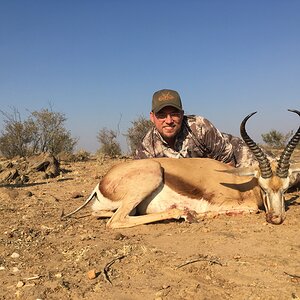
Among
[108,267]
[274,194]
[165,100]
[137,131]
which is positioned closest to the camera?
[108,267]

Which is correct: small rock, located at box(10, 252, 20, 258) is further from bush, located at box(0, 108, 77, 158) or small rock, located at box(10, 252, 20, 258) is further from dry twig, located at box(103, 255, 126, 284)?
bush, located at box(0, 108, 77, 158)

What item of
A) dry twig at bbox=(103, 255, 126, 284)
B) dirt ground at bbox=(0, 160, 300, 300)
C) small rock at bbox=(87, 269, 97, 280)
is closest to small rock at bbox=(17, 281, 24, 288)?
dirt ground at bbox=(0, 160, 300, 300)

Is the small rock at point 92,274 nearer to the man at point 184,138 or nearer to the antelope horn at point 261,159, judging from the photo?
the antelope horn at point 261,159

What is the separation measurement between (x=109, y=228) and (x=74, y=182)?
4.32 metres

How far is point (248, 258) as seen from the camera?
11.7 ft

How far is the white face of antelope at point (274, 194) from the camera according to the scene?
16.5ft

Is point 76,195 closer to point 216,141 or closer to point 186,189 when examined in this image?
point 186,189

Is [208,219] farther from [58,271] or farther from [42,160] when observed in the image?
[42,160]

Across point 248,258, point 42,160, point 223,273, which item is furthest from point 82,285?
point 42,160

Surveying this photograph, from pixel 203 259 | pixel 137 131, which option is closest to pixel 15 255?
pixel 203 259

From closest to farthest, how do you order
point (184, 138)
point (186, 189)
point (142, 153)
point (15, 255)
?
point (15, 255) < point (186, 189) < point (184, 138) < point (142, 153)

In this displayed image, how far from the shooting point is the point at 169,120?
6.72m

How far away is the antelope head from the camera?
202 inches

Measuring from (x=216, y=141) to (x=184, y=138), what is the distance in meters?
0.58
